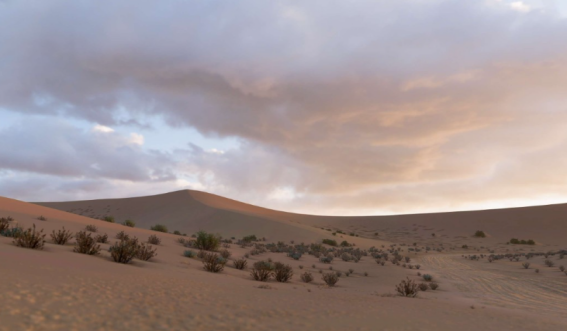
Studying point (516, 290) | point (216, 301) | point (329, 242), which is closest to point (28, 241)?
point (216, 301)

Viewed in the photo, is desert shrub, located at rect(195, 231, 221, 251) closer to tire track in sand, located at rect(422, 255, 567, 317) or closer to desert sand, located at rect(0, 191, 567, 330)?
desert sand, located at rect(0, 191, 567, 330)

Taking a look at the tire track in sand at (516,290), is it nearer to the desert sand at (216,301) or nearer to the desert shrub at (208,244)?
the desert sand at (216,301)

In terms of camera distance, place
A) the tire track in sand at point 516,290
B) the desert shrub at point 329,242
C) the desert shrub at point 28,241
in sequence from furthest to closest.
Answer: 1. the desert shrub at point 329,242
2. the tire track in sand at point 516,290
3. the desert shrub at point 28,241

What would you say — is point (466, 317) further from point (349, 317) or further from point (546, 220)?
point (546, 220)

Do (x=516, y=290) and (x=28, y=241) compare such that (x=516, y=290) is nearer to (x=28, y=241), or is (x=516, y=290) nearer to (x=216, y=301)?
(x=216, y=301)

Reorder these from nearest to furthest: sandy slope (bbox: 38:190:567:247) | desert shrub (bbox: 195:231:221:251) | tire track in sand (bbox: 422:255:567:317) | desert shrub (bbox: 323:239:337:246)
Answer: tire track in sand (bbox: 422:255:567:317) → desert shrub (bbox: 195:231:221:251) → desert shrub (bbox: 323:239:337:246) → sandy slope (bbox: 38:190:567:247)

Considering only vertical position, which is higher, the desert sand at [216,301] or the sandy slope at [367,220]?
the sandy slope at [367,220]

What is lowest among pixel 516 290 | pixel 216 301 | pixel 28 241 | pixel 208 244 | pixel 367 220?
pixel 516 290

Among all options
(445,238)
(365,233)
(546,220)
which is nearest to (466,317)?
(445,238)

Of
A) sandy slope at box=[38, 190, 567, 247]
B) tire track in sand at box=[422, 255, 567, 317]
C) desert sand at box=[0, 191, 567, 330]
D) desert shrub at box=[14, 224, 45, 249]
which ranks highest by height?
sandy slope at box=[38, 190, 567, 247]

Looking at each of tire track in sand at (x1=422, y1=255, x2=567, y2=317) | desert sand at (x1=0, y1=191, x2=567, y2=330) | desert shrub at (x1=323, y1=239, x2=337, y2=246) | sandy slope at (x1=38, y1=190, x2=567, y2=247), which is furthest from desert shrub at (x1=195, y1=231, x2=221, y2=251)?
sandy slope at (x1=38, y1=190, x2=567, y2=247)

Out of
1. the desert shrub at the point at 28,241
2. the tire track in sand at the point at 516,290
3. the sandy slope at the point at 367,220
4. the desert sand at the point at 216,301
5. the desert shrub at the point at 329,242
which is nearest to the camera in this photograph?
the desert sand at the point at 216,301

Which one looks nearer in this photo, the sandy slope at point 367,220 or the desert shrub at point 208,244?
the desert shrub at point 208,244

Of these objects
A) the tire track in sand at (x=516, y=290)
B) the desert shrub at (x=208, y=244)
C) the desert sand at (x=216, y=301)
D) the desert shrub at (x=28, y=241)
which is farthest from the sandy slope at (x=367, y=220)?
the desert shrub at (x=28, y=241)
